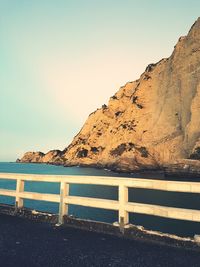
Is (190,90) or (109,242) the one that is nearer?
(109,242)

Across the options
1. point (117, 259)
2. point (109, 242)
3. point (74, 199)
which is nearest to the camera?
point (117, 259)

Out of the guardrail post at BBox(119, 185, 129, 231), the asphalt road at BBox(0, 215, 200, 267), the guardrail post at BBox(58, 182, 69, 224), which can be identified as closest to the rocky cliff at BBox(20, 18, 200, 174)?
the guardrail post at BBox(58, 182, 69, 224)

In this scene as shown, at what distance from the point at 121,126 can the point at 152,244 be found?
13984 centimetres

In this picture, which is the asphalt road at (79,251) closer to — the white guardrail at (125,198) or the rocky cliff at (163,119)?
the white guardrail at (125,198)

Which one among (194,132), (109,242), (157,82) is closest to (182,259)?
(109,242)

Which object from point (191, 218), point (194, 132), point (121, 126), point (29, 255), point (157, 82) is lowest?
point (29, 255)

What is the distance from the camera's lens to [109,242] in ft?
21.6

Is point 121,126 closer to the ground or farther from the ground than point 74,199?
farther from the ground

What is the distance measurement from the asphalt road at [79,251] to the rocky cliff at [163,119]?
3536 inches

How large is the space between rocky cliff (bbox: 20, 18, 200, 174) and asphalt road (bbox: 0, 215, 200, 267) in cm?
8981

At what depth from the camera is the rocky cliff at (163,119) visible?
107 m

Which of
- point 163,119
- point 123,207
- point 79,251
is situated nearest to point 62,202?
point 123,207

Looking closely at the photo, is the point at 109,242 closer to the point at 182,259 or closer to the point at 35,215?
the point at 182,259

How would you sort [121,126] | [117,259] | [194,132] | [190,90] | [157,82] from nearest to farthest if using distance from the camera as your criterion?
[117,259] < [194,132] < [190,90] < [157,82] < [121,126]
